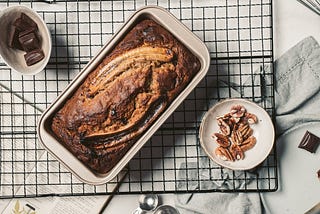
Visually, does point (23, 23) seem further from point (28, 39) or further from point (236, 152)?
point (236, 152)

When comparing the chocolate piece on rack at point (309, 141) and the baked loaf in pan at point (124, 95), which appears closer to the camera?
the baked loaf in pan at point (124, 95)

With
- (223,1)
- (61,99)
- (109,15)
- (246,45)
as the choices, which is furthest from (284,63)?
(61,99)

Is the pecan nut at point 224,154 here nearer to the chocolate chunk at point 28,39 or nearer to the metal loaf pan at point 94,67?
the metal loaf pan at point 94,67

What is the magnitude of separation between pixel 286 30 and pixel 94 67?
72 cm

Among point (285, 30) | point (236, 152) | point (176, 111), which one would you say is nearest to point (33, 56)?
point (176, 111)

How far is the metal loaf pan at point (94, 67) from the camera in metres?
2.02

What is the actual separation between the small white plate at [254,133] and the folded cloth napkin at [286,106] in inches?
3.9

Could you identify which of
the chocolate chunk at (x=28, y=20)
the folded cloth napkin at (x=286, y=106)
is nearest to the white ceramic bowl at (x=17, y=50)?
the chocolate chunk at (x=28, y=20)

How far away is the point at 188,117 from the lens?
222 cm

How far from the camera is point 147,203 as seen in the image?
7.30ft

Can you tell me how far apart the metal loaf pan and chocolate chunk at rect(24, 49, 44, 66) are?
0.17 meters

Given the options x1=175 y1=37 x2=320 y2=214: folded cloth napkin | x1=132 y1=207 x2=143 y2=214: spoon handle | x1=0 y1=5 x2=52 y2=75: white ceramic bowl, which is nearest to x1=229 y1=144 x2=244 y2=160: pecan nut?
x1=175 y1=37 x2=320 y2=214: folded cloth napkin

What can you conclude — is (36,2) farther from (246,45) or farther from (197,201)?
(197,201)

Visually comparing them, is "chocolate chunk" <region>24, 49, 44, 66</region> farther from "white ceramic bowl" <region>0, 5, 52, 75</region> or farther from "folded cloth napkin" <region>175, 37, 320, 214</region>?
"folded cloth napkin" <region>175, 37, 320, 214</region>
